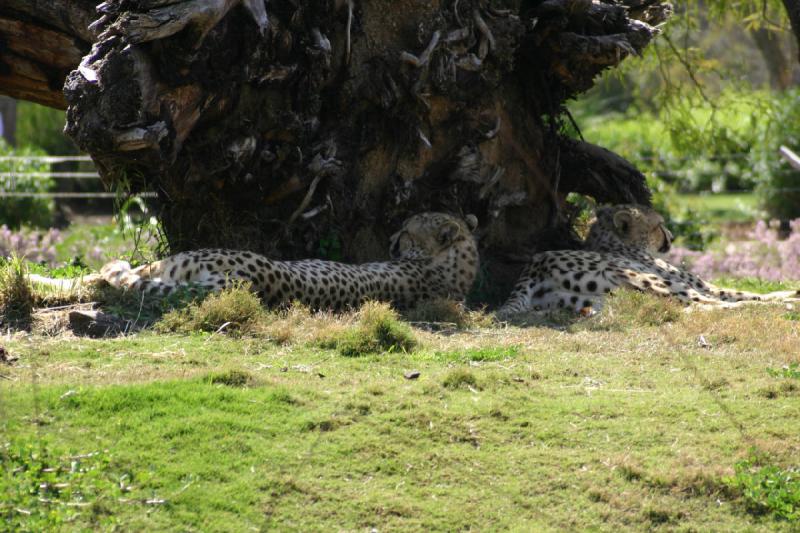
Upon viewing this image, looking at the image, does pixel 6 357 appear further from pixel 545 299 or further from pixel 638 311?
pixel 545 299

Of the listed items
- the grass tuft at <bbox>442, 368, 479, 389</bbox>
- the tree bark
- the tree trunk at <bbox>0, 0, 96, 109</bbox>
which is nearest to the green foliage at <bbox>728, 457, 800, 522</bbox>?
the grass tuft at <bbox>442, 368, 479, 389</bbox>

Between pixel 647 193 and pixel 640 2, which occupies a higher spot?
pixel 640 2

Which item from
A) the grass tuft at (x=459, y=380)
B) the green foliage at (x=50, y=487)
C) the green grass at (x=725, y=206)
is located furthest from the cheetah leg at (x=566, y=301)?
the green grass at (x=725, y=206)

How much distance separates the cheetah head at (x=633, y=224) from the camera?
34.1 ft

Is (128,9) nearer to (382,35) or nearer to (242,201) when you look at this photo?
(242,201)

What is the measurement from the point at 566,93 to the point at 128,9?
4830 millimetres

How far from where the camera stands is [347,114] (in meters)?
A: 8.96

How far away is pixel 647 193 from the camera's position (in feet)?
37.4

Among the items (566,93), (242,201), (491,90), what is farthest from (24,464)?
(566,93)

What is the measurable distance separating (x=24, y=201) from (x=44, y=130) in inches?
223

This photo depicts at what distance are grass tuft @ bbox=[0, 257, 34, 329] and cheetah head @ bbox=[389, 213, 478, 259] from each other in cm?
332

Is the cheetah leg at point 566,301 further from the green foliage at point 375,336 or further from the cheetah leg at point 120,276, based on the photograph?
the cheetah leg at point 120,276

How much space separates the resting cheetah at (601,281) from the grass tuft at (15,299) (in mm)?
3452

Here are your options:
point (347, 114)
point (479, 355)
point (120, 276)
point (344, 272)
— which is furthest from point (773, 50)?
point (479, 355)
